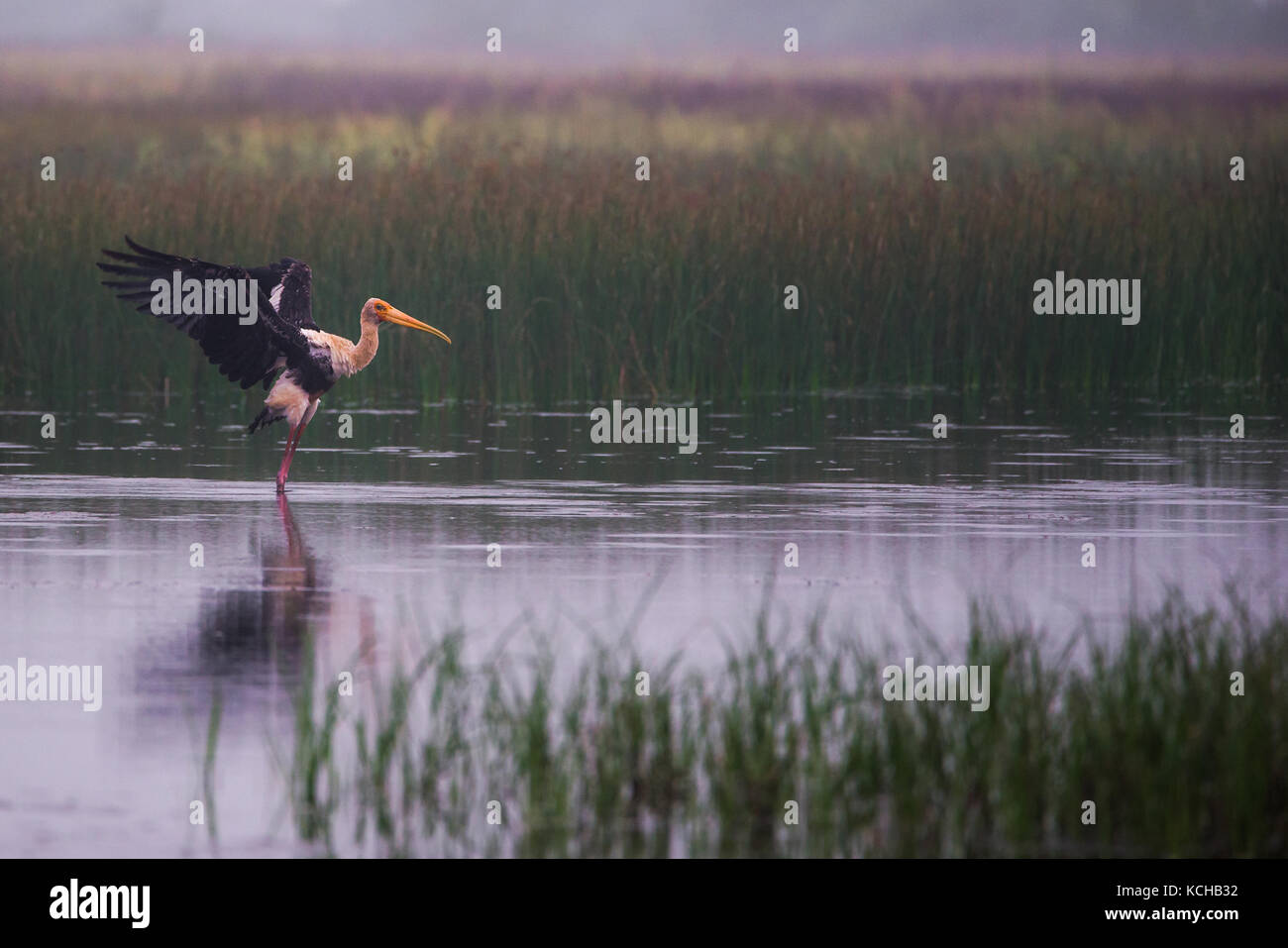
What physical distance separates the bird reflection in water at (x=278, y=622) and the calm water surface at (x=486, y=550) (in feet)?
0.08

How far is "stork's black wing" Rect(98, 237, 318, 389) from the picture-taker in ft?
46.5

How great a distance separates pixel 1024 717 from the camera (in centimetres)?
716

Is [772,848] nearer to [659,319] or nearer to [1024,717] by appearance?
[1024,717]

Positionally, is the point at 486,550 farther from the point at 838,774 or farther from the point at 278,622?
the point at 838,774

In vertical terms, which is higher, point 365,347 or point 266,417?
point 365,347

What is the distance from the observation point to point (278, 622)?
9.99 m

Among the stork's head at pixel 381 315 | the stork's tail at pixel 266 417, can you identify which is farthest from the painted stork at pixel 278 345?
the stork's head at pixel 381 315

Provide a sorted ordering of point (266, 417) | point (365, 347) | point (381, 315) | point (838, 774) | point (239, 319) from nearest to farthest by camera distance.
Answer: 1. point (838, 774)
2. point (239, 319)
3. point (266, 417)
4. point (365, 347)
5. point (381, 315)

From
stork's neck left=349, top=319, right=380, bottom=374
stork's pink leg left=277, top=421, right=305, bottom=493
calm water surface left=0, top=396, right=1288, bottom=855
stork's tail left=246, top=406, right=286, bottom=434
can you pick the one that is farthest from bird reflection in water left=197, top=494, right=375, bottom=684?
stork's neck left=349, top=319, right=380, bottom=374

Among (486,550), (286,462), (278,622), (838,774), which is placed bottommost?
(838,774)

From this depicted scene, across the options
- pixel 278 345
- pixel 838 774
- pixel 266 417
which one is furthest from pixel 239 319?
pixel 838 774

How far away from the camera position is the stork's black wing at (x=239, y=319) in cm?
1416

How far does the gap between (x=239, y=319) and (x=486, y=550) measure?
11.1 ft

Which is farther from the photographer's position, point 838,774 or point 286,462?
point 286,462
